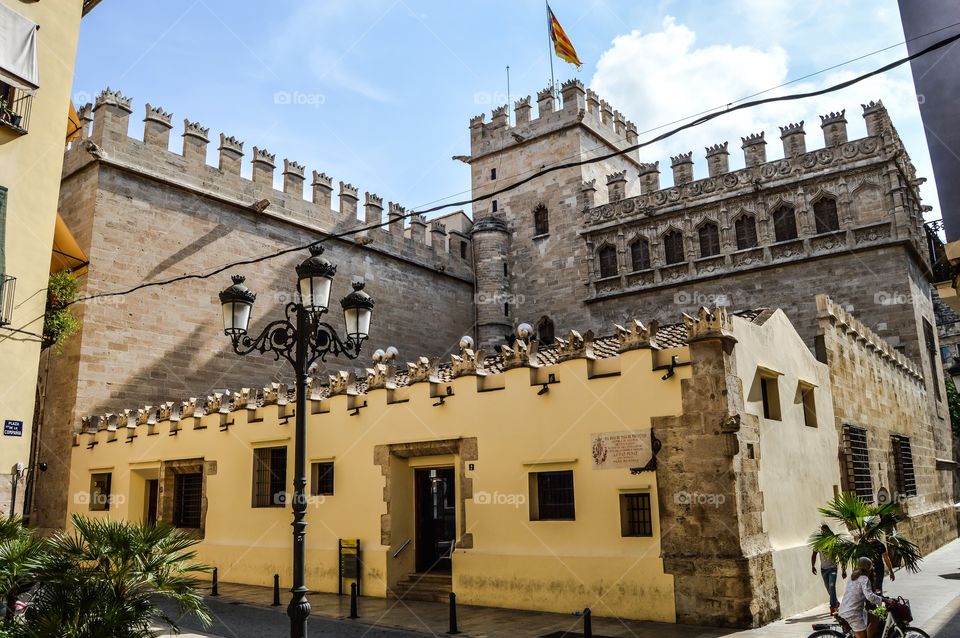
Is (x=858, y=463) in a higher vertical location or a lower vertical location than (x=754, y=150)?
lower

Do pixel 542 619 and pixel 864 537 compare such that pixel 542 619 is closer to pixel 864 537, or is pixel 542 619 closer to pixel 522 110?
pixel 864 537

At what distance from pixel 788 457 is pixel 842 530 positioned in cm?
321

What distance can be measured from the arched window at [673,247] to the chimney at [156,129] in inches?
648

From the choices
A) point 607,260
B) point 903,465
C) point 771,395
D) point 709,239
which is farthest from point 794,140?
point 771,395

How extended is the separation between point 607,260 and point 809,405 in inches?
568

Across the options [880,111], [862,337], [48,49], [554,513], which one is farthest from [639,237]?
[48,49]

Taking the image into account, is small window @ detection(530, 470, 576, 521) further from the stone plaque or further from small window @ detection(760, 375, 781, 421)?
small window @ detection(760, 375, 781, 421)

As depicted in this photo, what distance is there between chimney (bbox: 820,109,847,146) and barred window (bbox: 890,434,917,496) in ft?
30.9

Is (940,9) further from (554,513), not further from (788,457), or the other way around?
(554,513)

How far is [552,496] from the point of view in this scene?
11688 millimetres

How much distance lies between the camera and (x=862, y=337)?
650 inches

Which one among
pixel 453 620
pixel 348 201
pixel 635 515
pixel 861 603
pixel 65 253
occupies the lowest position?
pixel 453 620

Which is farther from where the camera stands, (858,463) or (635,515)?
(858,463)

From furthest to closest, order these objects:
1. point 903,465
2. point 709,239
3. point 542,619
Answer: point 709,239
point 903,465
point 542,619
